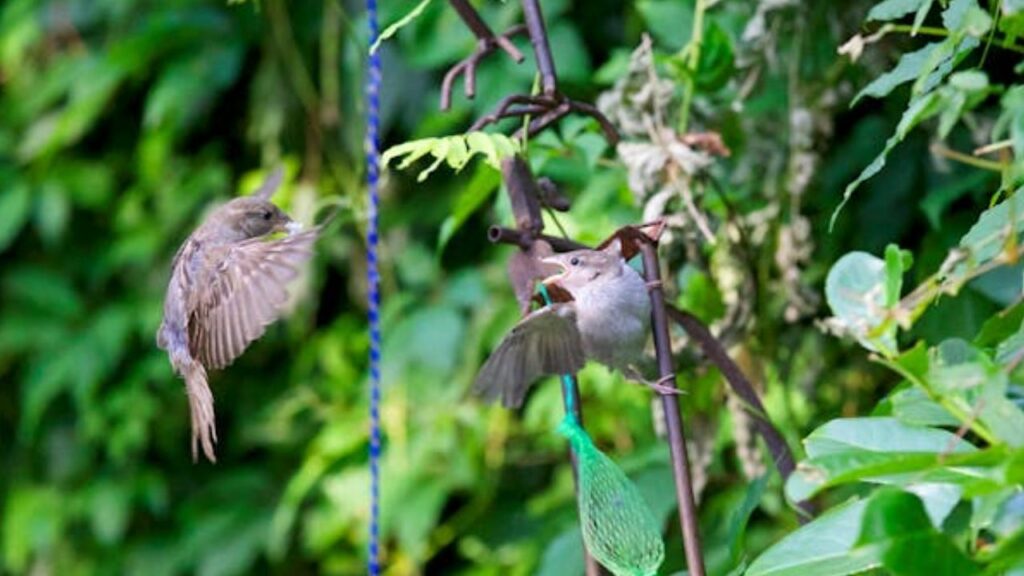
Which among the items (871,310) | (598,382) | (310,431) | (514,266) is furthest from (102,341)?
(871,310)

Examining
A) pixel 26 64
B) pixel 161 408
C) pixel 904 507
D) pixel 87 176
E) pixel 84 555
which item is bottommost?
pixel 84 555

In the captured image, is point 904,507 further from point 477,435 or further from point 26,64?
point 26,64

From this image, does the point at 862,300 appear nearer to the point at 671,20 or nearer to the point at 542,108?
the point at 542,108

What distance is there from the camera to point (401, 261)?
2451 millimetres

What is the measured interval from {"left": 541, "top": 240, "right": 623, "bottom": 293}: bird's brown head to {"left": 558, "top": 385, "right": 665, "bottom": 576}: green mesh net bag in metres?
0.10

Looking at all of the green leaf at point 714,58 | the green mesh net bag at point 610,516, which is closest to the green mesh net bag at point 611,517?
the green mesh net bag at point 610,516

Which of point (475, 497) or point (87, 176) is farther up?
point (87, 176)

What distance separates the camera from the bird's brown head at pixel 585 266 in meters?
1.10

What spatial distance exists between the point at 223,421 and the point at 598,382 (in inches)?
43.4

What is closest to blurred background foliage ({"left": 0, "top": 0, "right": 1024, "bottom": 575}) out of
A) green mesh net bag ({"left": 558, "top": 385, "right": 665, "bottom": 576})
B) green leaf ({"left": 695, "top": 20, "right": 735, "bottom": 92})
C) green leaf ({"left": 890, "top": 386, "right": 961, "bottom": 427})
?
green leaf ({"left": 695, "top": 20, "right": 735, "bottom": 92})

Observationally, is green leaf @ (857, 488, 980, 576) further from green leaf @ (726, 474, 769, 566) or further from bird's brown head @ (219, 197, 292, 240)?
bird's brown head @ (219, 197, 292, 240)

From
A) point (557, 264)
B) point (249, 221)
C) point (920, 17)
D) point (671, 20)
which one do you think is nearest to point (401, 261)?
point (671, 20)

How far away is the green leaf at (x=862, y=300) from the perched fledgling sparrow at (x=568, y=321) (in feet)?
0.80

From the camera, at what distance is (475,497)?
Result: 96.3 inches
